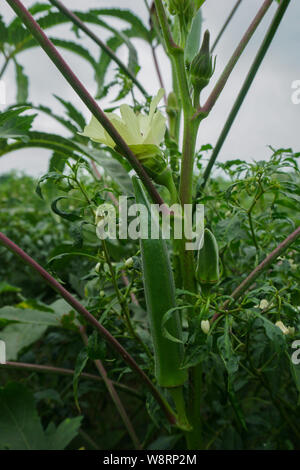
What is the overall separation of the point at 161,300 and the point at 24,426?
1.27 ft

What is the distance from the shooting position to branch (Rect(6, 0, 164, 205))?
402mm

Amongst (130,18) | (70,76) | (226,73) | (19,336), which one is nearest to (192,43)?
(226,73)

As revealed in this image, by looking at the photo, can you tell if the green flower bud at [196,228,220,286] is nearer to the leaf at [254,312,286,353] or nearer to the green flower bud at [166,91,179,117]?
the leaf at [254,312,286,353]

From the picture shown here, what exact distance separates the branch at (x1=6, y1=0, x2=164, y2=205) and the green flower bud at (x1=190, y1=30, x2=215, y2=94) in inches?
4.9

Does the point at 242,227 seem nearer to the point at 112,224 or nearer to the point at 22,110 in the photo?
the point at 112,224

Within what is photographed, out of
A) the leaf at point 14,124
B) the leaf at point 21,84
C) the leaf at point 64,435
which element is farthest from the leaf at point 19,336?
the leaf at point 21,84

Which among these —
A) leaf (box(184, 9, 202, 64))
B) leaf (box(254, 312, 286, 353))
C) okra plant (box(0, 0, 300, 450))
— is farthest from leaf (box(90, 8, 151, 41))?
leaf (box(254, 312, 286, 353))

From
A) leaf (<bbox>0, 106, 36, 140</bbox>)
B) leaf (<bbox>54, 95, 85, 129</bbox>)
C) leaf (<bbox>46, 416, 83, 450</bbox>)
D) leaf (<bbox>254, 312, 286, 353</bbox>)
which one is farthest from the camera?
leaf (<bbox>54, 95, 85, 129</bbox>)

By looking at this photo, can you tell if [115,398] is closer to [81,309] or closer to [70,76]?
[81,309]

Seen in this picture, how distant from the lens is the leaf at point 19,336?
700 millimetres

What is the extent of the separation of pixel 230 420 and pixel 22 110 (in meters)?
0.62

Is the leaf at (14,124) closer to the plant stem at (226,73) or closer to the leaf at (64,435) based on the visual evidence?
the plant stem at (226,73)

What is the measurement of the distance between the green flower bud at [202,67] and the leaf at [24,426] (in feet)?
1.75
